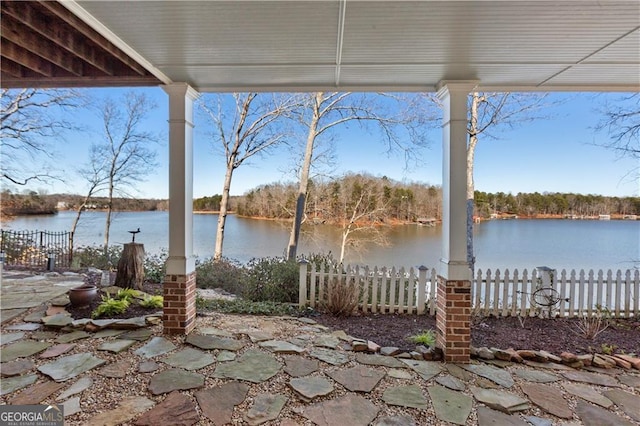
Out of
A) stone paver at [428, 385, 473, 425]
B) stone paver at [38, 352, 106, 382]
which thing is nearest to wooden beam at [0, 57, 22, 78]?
stone paver at [38, 352, 106, 382]

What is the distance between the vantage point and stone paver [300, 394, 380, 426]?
2.09m

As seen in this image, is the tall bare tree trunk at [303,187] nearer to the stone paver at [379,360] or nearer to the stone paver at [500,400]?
the stone paver at [379,360]

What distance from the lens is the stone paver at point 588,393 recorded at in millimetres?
2432

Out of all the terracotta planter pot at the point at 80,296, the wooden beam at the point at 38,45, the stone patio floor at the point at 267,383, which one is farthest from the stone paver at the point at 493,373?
the wooden beam at the point at 38,45

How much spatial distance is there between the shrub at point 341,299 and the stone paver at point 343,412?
219cm

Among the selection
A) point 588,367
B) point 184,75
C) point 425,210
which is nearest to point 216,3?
point 184,75

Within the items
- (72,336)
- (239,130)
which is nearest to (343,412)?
(72,336)

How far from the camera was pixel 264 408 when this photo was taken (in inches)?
86.2

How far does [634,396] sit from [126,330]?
482 cm

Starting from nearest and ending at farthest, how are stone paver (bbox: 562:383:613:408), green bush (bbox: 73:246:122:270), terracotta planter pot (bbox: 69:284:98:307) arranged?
stone paver (bbox: 562:383:613:408) < terracotta planter pot (bbox: 69:284:98:307) < green bush (bbox: 73:246:122:270)

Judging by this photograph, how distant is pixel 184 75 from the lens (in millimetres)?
3070

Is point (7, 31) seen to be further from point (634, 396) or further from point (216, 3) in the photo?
point (634, 396)

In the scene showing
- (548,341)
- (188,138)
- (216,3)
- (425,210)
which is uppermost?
(216,3)

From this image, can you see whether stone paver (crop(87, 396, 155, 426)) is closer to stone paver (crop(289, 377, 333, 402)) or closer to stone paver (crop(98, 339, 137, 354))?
stone paver (crop(98, 339, 137, 354))
